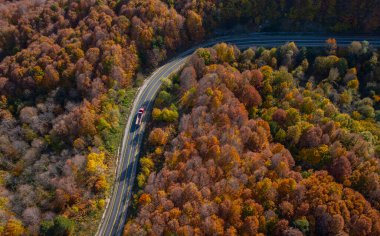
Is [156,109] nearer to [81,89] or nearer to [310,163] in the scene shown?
[81,89]

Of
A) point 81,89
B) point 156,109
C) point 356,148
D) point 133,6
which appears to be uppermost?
point 133,6

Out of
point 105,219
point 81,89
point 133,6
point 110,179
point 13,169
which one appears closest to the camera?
point 105,219

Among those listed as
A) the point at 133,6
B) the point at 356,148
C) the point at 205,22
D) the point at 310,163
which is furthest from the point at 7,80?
the point at 356,148

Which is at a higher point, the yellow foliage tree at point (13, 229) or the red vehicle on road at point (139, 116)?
the red vehicle on road at point (139, 116)

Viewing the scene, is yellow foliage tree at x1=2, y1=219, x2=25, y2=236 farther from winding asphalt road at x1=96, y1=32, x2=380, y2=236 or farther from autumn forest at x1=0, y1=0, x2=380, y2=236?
winding asphalt road at x1=96, y1=32, x2=380, y2=236

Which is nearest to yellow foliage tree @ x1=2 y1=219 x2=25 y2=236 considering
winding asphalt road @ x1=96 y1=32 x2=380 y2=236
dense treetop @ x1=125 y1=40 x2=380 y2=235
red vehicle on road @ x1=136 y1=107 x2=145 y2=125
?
winding asphalt road @ x1=96 y1=32 x2=380 y2=236

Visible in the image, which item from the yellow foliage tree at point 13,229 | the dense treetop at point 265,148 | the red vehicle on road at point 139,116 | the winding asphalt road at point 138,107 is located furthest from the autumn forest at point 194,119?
the red vehicle on road at point 139,116

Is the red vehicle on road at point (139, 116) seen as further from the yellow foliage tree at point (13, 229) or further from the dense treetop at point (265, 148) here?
the yellow foliage tree at point (13, 229)
